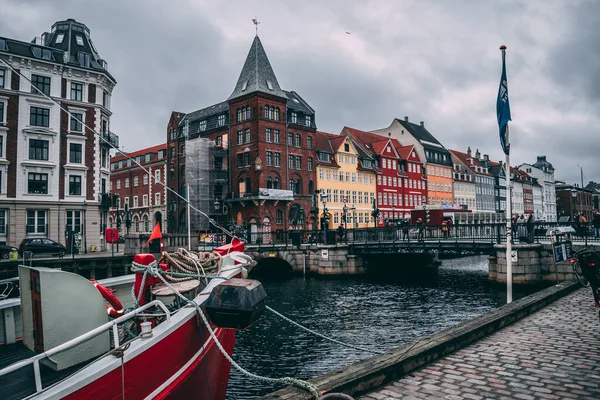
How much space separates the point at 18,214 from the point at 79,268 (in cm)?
1246

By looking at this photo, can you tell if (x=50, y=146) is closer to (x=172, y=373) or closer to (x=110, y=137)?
(x=110, y=137)

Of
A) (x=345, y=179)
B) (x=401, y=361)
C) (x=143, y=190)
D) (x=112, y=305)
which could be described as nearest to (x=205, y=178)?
(x=345, y=179)

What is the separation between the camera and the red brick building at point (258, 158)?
45.6 m

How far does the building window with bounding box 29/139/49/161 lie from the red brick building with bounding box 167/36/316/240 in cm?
1395

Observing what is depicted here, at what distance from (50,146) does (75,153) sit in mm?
1917

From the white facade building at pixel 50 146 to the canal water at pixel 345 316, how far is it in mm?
17673

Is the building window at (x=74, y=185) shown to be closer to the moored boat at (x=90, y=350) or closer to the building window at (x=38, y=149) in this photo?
the building window at (x=38, y=149)

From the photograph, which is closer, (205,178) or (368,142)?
(205,178)

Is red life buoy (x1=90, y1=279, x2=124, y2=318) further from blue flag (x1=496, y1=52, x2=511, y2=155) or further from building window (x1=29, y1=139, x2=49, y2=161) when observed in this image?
building window (x1=29, y1=139, x2=49, y2=161)

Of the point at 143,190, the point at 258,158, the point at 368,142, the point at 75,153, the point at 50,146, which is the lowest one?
the point at 143,190

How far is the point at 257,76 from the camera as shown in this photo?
48.1 m

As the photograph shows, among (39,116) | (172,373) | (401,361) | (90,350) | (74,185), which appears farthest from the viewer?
(74,185)

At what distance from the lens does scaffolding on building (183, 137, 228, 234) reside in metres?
47.1

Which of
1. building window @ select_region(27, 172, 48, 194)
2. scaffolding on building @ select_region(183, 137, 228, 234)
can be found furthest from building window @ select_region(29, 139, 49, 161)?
scaffolding on building @ select_region(183, 137, 228, 234)
